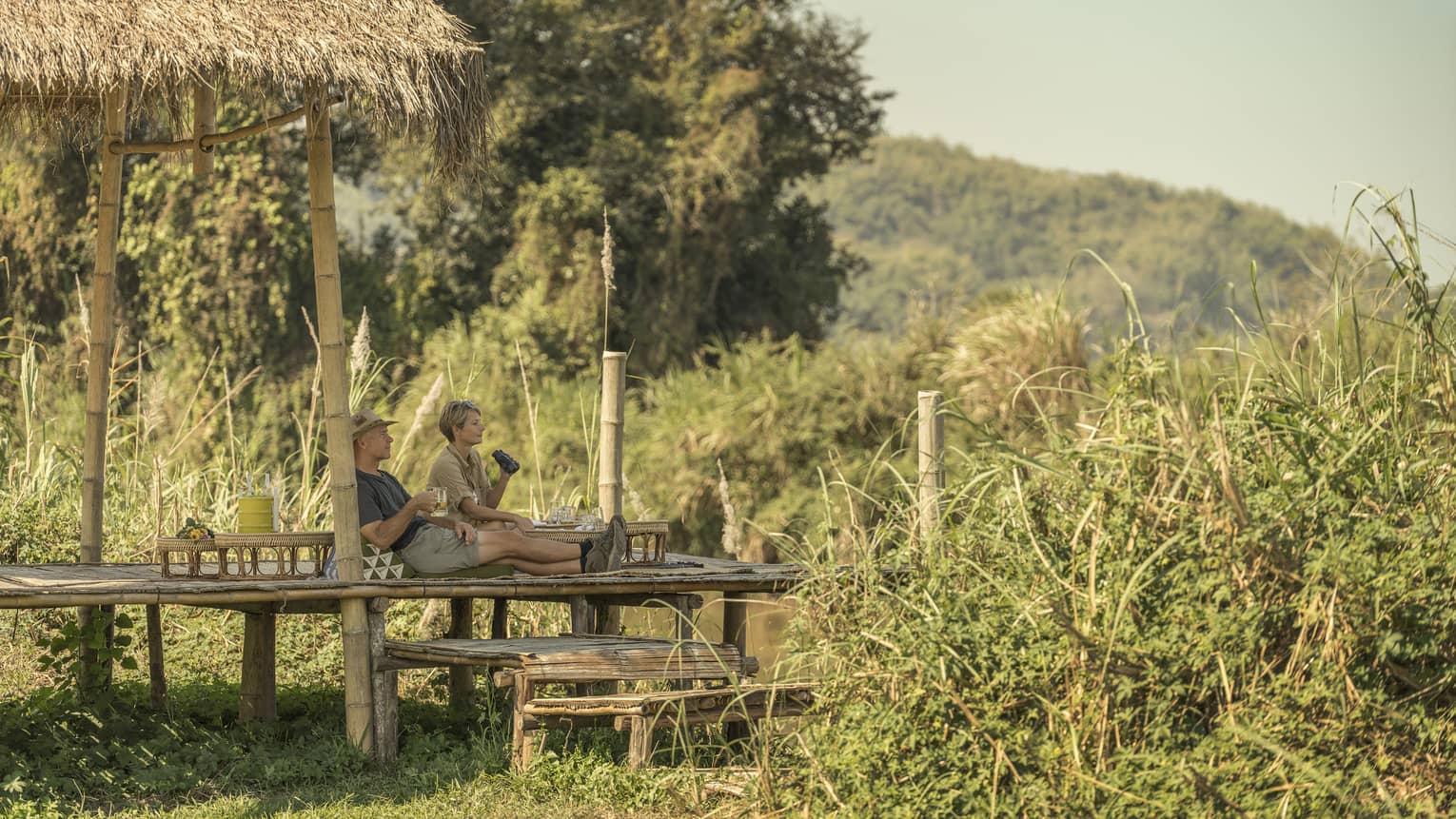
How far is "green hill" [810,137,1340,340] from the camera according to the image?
5934cm

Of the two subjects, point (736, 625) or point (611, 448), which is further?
point (611, 448)

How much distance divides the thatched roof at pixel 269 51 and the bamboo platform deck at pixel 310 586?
155 centimetres

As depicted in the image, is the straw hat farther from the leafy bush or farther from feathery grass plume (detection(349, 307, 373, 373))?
the leafy bush

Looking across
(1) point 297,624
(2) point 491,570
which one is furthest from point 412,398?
(2) point 491,570

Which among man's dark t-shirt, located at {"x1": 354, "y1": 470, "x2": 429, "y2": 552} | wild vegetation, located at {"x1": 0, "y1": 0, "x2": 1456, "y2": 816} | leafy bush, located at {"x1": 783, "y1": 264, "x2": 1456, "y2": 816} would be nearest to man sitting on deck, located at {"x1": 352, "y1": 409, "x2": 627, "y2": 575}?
man's dark t-shirt, located at {"x1": 354, "y1": 470, "x2": 429, "y2": 552}

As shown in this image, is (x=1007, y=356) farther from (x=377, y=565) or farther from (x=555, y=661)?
(x=555, y=661)

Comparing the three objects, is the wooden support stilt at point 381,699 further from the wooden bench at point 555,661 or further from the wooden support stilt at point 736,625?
the wooden support stilt at point 736,625

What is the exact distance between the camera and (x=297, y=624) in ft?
28.1

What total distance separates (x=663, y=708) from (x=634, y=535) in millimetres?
1761

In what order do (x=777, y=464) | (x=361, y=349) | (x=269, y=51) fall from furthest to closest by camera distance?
(x=777, y=464)
(x=361, y=349)
(x=269, y=51)

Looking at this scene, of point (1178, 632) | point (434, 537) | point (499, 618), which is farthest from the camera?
point (499, 618)

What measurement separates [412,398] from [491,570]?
37.2 ft

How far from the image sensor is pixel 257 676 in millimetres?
6898

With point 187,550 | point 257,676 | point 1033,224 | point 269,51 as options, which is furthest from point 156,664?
point 1033,224
